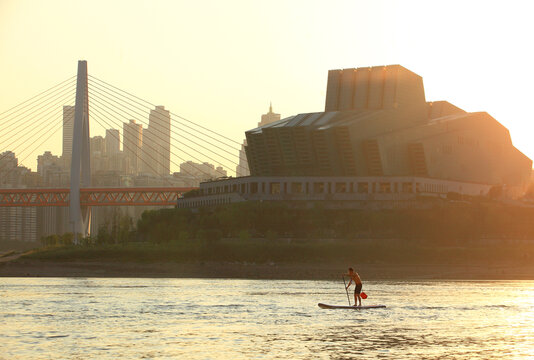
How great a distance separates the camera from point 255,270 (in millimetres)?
134000

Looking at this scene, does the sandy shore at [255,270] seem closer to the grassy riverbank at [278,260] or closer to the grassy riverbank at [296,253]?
the grassy riverbank at [278,260]

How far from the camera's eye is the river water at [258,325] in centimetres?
4162

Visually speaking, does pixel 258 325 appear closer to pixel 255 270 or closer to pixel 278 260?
pixel 255 270

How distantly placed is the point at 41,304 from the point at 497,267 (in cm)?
8927

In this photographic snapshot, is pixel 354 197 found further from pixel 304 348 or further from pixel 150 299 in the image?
pixel 304 348

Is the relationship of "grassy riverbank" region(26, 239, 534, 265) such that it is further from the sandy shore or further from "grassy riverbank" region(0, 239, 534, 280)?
the sandy shore

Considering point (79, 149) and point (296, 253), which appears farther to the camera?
point (79, 149)

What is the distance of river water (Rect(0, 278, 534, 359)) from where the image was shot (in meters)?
41.6

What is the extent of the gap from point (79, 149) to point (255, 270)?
58.3 m

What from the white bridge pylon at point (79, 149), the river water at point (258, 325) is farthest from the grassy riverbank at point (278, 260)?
the river water at point (258, 325)

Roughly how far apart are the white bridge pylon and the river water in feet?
307

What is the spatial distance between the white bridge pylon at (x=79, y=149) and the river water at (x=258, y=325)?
93.5 metres

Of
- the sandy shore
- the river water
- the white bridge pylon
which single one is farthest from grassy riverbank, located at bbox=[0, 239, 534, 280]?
the river water

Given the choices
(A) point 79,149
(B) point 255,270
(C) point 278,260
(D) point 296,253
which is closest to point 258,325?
(B) point 255,270
